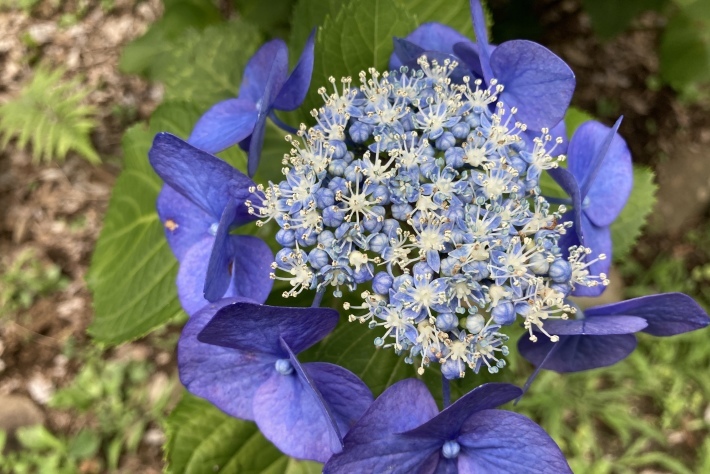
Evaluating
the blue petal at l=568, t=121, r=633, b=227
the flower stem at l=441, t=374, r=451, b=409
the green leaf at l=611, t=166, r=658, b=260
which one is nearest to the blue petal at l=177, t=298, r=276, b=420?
the flower stem at l=441, t=374, r=451, b=409

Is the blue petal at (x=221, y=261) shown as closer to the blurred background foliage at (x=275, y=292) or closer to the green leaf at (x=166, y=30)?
the blurred background foliage at (x=275, y=292)

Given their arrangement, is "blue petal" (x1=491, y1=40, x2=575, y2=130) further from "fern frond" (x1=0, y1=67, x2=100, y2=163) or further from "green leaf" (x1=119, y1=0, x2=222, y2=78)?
"fern frond" (x1=0, y1=67, x2=100, y2=163)

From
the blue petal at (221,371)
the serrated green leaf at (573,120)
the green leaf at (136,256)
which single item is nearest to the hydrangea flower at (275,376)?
the blue petal at (221,371)

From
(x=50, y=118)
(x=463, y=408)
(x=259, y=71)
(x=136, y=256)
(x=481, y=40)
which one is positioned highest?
(x=481, y=40)

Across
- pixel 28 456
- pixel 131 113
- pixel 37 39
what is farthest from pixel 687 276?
pixel 37 39

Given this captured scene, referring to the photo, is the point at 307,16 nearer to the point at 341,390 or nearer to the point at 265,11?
the point at 265,11

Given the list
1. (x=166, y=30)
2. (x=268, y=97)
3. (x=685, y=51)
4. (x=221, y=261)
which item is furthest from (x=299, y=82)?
(x=685, y=51)
